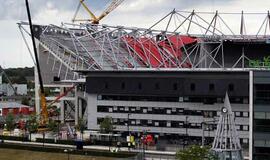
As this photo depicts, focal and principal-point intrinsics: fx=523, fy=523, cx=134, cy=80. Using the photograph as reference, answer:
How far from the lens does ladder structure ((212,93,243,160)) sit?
5944cm

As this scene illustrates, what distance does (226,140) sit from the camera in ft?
199

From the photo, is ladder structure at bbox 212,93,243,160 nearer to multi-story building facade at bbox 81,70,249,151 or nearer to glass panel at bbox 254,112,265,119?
glass panel at bbox 254,112,265,119

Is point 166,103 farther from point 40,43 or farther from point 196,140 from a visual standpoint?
point 40,43

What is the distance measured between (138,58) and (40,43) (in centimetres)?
2315

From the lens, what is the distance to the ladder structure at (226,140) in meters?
59.4

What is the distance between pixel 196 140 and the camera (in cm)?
8425

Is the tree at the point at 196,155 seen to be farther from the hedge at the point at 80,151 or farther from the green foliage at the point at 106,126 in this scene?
the green foliage at the point at 106,126

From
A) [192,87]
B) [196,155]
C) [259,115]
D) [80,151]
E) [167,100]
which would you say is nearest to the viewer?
[196,155]

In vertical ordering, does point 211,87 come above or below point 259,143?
above

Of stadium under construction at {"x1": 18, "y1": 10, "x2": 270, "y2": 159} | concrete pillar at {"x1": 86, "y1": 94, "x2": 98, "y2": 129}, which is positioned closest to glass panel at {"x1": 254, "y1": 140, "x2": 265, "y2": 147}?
stadium under construction at {"x1": 18, "y1": 10, "x2": 270, "y2": 159}

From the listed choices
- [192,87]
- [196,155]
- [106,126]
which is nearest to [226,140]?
[196,155]

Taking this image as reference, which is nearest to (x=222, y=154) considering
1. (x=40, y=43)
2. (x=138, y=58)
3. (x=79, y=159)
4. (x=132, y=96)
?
(x=79, y=159)

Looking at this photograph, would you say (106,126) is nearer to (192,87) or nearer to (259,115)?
(192,87)

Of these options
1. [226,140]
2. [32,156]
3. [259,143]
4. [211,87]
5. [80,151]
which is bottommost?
[32,156]
